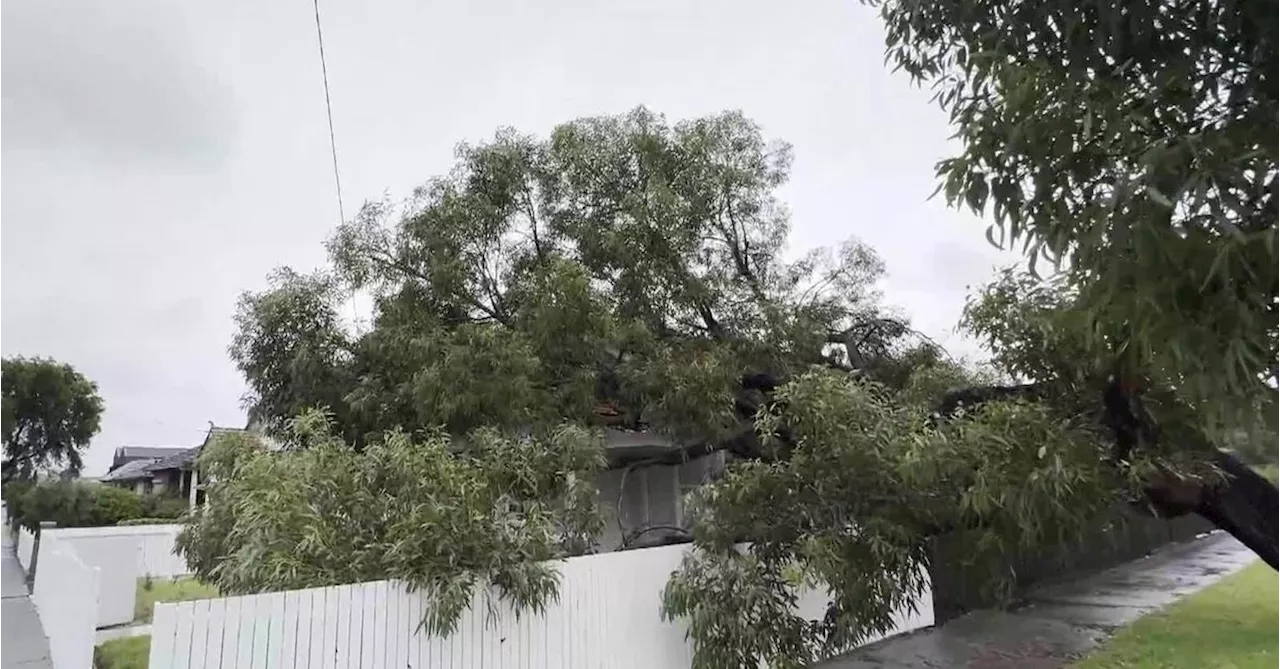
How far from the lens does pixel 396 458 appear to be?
19.1 ft

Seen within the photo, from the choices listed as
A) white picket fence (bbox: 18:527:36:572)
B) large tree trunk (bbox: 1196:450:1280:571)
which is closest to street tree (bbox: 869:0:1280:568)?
large tree trunk (bbox: 1196:450:1280:571)

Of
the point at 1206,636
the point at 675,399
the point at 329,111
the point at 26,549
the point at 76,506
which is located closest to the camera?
the point at 1206,636

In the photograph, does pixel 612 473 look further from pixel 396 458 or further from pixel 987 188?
pixel 987 188

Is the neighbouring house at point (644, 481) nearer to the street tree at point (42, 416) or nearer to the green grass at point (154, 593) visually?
the green grass at point (154, 593)

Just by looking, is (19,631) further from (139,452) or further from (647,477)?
(139,452)

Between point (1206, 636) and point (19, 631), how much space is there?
1350 centimetres

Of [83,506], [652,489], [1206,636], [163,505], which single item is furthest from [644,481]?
[83,506]

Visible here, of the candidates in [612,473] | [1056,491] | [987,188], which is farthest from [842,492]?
[612,473]

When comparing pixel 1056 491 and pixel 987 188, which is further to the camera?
pixel 1056 491

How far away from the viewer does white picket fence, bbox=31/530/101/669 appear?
6309 millimetres

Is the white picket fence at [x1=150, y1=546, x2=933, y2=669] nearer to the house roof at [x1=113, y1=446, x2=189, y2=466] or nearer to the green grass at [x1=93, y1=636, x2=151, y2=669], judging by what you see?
the green grass at [x1=93, y1=636, x2=151, y2=669]

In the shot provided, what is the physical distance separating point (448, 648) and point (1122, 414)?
18.7 feet

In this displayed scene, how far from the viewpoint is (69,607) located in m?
7.08

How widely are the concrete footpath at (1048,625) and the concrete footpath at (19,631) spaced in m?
7.95
